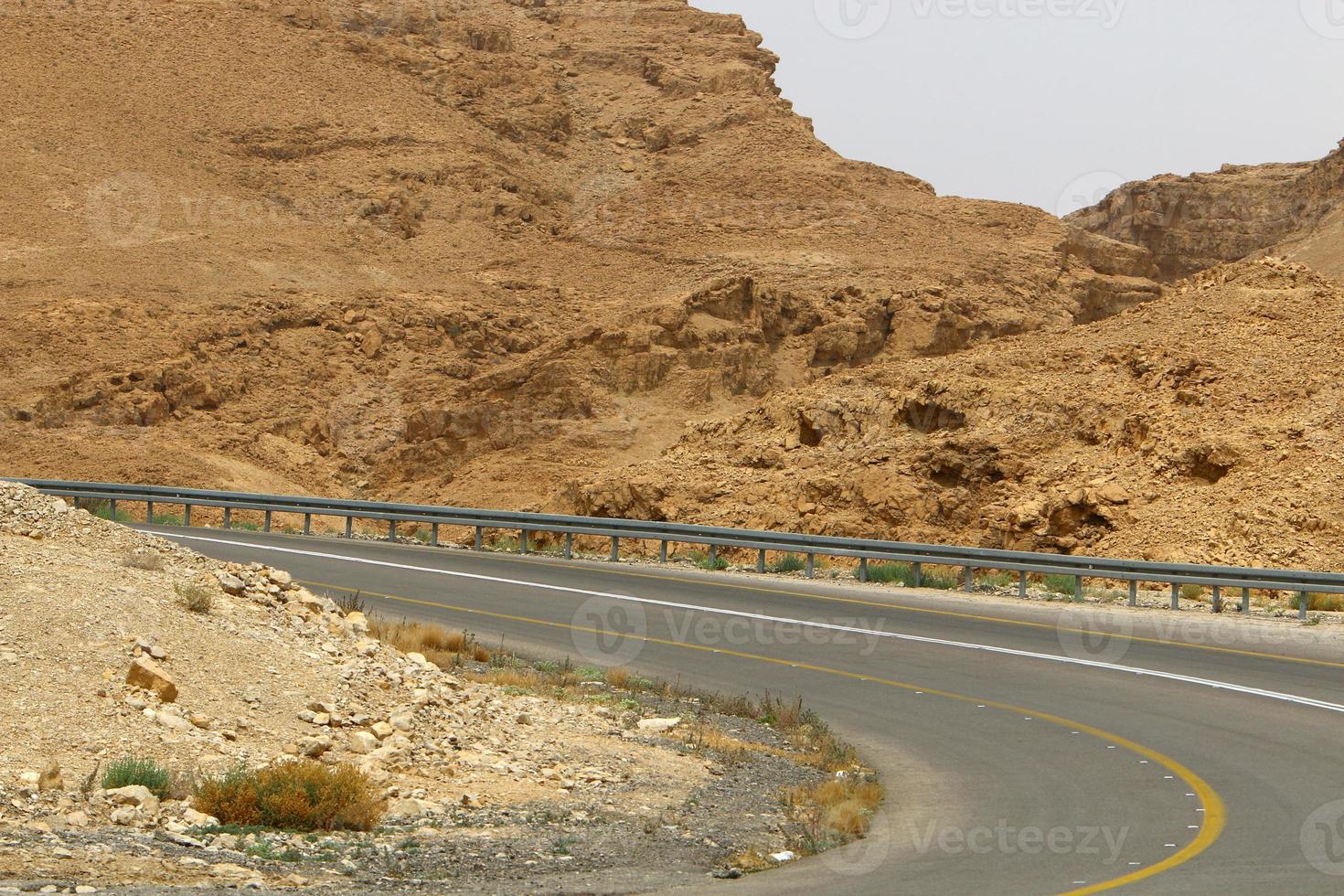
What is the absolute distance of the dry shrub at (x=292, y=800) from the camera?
9406 mm

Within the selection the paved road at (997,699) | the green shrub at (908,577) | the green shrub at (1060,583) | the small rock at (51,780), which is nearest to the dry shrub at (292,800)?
the small rock at (51,780)

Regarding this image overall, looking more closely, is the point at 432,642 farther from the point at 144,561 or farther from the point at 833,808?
the point at 833,808

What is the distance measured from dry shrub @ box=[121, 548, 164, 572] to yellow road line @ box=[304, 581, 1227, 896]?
731 cm

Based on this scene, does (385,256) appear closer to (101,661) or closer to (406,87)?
(406,87)

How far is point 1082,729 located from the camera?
46.1ft

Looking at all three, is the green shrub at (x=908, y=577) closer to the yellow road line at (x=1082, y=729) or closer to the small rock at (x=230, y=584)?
the yellow road line at (x=1082, y=729)

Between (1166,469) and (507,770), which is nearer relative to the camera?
(507,770)

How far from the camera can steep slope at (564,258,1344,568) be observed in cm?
2675

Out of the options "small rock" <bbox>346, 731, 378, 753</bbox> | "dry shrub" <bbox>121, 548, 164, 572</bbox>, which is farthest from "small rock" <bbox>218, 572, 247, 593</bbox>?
"small rock" <bbox>346, 731, 378, 753</bbox>

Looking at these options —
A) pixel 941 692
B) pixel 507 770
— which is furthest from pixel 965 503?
pixel 507 770

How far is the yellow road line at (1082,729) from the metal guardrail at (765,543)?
650 centimetres

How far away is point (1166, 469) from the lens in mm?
28641

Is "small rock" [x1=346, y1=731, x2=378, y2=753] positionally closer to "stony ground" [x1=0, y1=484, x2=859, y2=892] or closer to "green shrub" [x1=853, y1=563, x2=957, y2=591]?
"stony ground" [x1=0, y1=484, x2=859, y2=892]

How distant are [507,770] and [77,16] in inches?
2631
